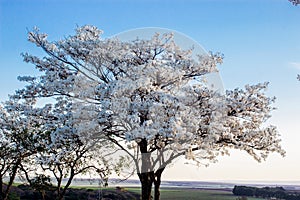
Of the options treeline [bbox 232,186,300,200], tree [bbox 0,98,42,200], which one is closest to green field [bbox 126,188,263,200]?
treeline [bbox 232,186,300,200]

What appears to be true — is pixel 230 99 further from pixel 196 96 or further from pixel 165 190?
pixel 165 190

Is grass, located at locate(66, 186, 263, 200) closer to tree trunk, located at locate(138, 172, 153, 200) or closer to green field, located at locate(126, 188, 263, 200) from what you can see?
green field, located at locate(126, 188, 263, 200)

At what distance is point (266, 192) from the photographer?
23297 mm

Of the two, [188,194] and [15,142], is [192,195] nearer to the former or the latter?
[188,194]

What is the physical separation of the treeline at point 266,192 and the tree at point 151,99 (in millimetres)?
10113

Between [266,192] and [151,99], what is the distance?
48.2ft

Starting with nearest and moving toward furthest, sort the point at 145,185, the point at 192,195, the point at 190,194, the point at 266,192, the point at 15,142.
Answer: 1. the point at 145,185
2. the point at 15,142
3. the point at 266,192
4. the point at 192,195
5. the point at 190,194

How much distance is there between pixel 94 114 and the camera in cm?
1104

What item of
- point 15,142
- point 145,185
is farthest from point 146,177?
point 15,142

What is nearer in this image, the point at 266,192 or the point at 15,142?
the point at 15,142

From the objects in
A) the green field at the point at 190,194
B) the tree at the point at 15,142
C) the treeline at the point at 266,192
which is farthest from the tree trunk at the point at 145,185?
the treeline at the point at 266,192

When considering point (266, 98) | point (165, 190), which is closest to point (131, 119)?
point (266, 98)

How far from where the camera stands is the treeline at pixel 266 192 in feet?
71.7

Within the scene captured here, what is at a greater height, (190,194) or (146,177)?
(146,177)
